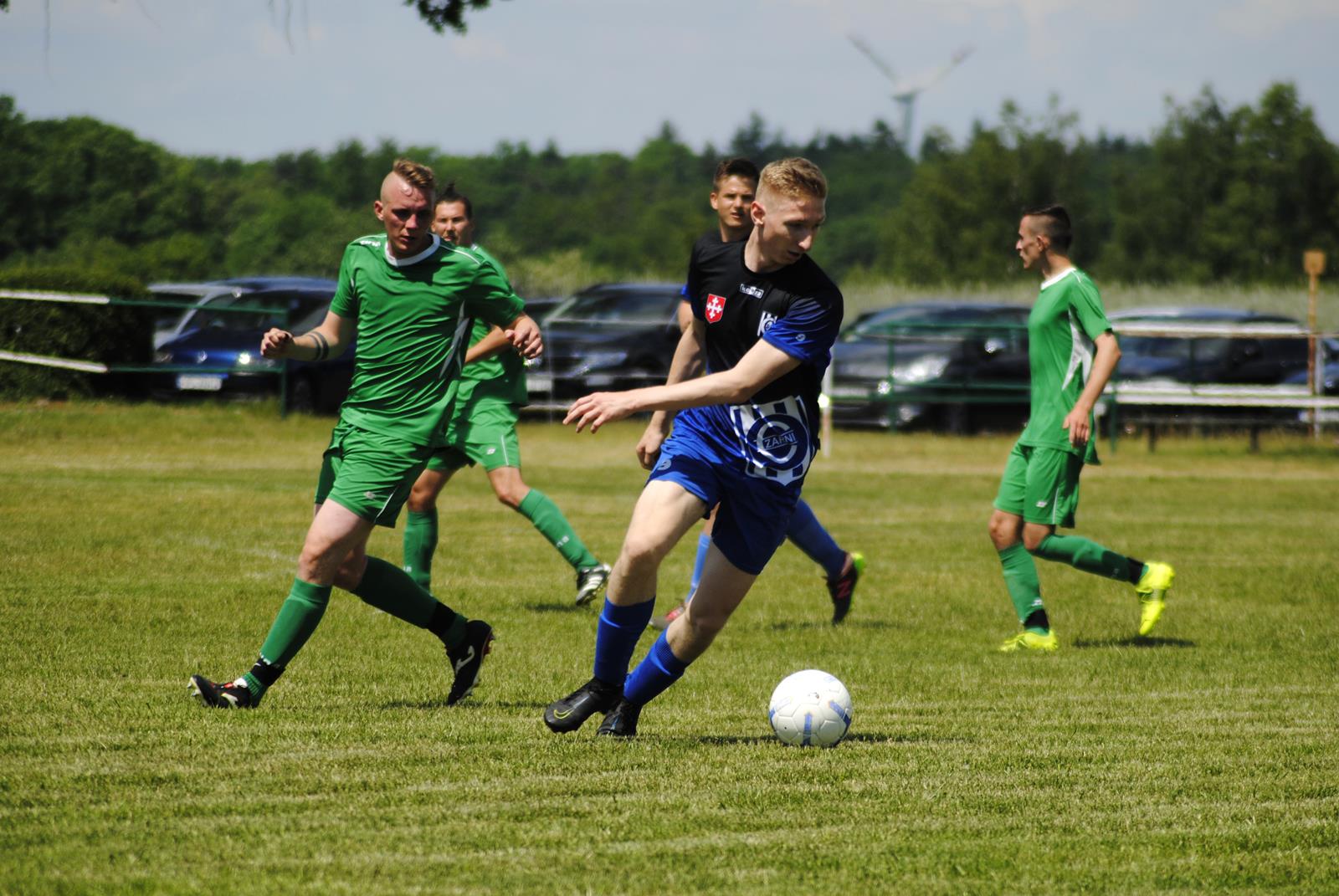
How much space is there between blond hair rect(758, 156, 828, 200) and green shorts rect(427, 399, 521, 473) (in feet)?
14.2

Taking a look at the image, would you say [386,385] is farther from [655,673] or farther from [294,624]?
[655,673]

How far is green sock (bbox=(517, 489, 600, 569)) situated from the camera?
31.6 ft

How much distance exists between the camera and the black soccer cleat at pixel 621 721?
5.82m

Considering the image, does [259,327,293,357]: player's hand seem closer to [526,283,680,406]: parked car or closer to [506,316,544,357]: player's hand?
[506,316,544,357]: player's hand

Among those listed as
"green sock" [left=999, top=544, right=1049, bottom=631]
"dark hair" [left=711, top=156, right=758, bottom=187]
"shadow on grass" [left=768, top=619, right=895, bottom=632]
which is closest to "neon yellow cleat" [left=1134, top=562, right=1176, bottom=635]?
"green sock" [left=999, top=544, right=1049, bottom=631]

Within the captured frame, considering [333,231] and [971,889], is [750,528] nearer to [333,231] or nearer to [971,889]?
[971,889]

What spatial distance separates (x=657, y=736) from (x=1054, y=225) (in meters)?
4.03

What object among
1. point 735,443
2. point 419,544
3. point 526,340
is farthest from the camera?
point 419,544

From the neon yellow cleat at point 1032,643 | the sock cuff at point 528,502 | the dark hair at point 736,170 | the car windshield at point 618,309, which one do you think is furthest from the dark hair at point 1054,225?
the car windshield at point 618,309

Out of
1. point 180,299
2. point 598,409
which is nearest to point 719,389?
point 598,409

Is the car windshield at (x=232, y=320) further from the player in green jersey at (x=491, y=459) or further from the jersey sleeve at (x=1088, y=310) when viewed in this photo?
the jersey sleeve at (x=1088, y=310)

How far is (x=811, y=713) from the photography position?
19.1ft

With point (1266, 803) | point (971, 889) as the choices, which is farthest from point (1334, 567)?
point (971, 889)

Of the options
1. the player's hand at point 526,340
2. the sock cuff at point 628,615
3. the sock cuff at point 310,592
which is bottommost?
the sock cuff at point 310,592
